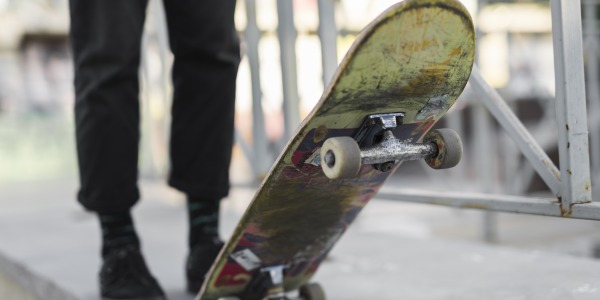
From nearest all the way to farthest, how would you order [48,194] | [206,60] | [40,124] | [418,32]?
[418,32], [206,60], [48,194], [40,124]

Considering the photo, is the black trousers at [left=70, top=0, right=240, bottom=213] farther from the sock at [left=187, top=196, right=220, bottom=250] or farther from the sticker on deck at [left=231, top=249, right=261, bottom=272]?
the sticker on deck at [left=231, top=249, right=261, bottom=272]

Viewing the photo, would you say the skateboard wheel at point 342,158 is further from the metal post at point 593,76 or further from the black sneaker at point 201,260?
the metal post at point 593,76

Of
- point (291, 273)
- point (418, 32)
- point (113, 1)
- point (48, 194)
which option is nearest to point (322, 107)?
point (418, 32)

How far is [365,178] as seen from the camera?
90cm

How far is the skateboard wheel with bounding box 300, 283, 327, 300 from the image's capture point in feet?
3.28

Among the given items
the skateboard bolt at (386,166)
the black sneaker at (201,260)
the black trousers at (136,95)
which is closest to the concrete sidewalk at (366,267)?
the black sneaker at (201,260)

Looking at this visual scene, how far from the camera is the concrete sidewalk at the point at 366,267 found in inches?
43.8

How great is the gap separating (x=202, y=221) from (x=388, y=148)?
0.53 m

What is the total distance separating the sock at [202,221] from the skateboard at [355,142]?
0.59 feet

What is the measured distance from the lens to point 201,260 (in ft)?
3.73

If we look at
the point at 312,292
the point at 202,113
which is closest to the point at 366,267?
the point at 312,292

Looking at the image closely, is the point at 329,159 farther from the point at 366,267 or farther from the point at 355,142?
the point at 366,267

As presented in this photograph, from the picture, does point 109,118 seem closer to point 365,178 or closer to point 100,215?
point 100,215

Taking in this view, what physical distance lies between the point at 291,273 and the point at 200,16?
499 millimetres
